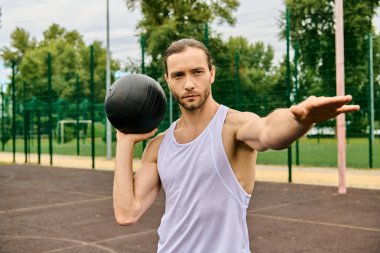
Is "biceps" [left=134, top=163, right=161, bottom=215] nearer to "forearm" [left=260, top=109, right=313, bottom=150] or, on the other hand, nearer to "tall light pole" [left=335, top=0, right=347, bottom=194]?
"forearm" [left=260, top=109, right=313, bottom=150]

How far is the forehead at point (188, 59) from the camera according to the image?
222 centimetres

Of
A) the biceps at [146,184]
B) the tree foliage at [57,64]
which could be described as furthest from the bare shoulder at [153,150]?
the tree foliage at [57,64]

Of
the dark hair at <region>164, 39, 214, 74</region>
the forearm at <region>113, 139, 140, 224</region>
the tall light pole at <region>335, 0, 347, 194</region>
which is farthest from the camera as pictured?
the tall light pole at <region>335, 0, 347, 194</region>

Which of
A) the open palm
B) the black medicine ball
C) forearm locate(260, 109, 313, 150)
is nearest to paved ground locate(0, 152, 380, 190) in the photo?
the black medicine ball

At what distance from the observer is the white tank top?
214 cm

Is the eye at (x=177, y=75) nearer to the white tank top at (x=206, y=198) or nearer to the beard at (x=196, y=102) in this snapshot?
the beard at (x=196, y=102)

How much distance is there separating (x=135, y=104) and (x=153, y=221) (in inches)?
198

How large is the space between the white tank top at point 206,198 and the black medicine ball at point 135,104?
38 cm

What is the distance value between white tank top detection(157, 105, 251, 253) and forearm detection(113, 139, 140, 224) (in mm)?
216

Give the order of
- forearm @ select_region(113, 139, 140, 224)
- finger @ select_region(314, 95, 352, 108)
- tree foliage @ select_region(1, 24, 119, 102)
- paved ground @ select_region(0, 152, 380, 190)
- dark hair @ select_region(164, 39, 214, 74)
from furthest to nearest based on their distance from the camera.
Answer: tree foliage @ select_region(1, 24, 119, 102) < paved ground @ select_region(0, 152, 380, 190) < forearm @ select_region(113, 139, 140, 224) < dark hair @ select_region(164, 39, 214, 74) < finger @ select_region(314, 95, 352, 108)

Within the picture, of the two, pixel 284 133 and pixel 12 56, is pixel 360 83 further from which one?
pixel 12 56

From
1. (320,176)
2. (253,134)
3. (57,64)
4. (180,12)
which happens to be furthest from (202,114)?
(57,64)

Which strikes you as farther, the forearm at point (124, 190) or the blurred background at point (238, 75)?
the blurred background at point (238, 75)

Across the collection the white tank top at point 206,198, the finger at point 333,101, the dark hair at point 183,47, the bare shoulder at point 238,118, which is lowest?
the white tank top at point 206,198
